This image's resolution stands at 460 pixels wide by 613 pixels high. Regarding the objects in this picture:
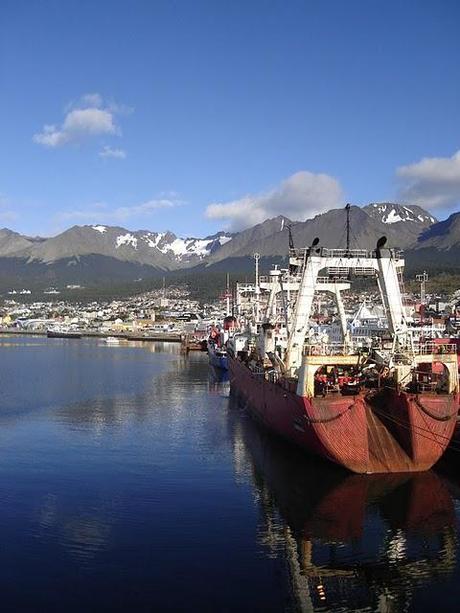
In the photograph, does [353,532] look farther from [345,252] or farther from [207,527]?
[345,252]

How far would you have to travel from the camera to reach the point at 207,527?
56.7 feet

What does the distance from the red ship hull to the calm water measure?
595mm

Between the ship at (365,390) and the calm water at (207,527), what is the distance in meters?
0.94

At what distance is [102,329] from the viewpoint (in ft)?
550

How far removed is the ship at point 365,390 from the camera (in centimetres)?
2116

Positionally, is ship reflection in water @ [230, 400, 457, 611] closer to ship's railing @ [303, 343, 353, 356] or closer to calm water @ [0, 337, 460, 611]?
calm water @ [0, 337, 460, 611]

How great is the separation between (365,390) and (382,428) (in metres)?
1.64

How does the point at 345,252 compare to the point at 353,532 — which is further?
the point at 345,252

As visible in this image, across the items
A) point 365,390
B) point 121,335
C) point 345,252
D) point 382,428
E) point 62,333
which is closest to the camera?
point 382,428

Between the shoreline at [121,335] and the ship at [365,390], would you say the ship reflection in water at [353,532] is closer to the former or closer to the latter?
the ship at [365,390]

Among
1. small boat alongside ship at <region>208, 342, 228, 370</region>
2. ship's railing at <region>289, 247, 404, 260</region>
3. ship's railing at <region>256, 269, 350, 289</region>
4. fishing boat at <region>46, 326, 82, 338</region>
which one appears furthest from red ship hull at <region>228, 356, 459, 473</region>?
fishing boat at <region>46, 326, 82, 338</region>

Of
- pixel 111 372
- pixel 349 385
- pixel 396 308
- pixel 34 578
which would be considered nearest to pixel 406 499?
pixel 349 385

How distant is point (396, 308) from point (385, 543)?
11522 millimetres

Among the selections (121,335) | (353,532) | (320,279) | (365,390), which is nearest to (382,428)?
(365,390)
